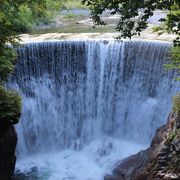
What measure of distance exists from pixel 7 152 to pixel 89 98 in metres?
4.86

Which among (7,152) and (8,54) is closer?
(8,54)

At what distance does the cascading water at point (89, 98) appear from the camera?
12.4m

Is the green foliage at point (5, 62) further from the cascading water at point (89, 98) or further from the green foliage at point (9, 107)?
the cascading water at point (89, 98)

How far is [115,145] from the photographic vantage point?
12.6 m

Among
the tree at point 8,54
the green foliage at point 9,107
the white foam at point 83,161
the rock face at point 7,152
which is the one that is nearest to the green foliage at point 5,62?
the tree at point 8,54

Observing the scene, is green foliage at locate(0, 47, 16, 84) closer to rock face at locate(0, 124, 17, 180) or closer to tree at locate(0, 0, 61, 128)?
tree at locate(0, 0, 61, 128)

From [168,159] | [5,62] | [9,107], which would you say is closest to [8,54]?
[5,62]

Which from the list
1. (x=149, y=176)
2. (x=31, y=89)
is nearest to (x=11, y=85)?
(x=31, y=89)

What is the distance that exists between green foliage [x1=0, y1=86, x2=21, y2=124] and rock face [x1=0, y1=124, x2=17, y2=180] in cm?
47

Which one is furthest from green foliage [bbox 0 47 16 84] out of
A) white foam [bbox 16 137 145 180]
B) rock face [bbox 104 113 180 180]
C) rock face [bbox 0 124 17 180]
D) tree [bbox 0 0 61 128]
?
white foam [bbox 16 137 145 180]

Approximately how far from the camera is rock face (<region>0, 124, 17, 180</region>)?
8.98m

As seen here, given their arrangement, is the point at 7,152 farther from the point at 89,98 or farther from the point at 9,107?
the point at 89,98

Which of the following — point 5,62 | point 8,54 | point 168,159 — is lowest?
point 168,159

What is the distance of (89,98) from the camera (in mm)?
13422
